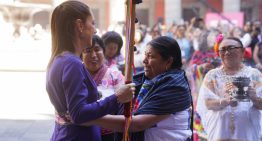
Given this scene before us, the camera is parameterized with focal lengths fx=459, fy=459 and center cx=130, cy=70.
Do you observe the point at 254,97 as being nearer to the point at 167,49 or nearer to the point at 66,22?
the point at 167,49

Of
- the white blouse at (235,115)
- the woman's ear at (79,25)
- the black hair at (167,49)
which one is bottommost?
the white blouse at (235,115)

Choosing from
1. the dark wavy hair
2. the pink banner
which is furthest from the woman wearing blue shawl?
the pink banner

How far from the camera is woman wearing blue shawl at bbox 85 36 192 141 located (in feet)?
7.91

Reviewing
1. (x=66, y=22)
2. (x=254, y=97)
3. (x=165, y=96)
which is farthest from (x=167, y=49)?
(x=254, y=97)

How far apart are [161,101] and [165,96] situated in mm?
37

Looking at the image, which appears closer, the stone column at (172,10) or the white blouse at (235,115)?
the white blouse at (235,115)

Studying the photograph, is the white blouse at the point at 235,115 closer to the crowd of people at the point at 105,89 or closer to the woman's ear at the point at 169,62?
the crowd of people at the point at 105,89

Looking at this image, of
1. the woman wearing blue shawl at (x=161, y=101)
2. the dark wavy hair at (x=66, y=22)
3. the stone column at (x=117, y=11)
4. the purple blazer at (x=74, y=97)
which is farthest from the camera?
the stone column at (x=117, y=11)

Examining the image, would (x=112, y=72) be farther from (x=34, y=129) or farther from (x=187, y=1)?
(x=187, y=1)

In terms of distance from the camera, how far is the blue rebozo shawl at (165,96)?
243 cm

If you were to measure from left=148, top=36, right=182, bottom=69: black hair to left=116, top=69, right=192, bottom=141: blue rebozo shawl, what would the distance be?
3.7 inches

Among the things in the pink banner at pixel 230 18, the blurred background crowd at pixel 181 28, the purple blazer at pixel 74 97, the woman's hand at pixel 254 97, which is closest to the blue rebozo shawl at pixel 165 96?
the purple blazer at pixel 74 97

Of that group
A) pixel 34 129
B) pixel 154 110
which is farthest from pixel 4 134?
pixel 154 110

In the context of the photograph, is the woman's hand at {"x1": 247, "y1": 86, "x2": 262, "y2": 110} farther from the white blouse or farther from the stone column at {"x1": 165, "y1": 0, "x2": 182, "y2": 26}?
the stone column at {"x1": 165, "y1": 0, "x2": 182, "y2": 26}
